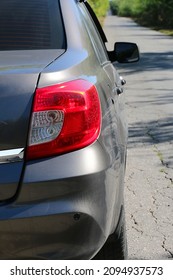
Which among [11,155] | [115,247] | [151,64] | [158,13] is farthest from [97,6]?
[11,155]

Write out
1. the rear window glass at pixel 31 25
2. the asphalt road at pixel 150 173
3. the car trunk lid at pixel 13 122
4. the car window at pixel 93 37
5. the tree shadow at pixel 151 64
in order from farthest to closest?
1. the tree shadow at pixel 151 64
2. the asphalt road at pixel 150 173
3. the car window at pixel 93 37
4. the rear window glass at pixel 31 25
5. the car trunk lid at pixel 13 122

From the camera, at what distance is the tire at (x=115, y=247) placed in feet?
8.97

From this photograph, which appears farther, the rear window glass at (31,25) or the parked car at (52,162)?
the rear window glass at (31,25)

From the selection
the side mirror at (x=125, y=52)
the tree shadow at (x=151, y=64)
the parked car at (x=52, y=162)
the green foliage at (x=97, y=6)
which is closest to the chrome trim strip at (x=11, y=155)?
the parked car at (x=52, y=162)

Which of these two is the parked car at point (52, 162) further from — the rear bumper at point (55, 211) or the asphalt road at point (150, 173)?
the asphalt road at point (150, 173)

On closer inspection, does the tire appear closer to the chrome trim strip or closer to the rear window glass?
the chrome trim strip

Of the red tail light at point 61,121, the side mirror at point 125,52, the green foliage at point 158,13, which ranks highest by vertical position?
the red tail light at point 61,121

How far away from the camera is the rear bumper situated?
2127 millimetres

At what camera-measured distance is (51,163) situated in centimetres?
217

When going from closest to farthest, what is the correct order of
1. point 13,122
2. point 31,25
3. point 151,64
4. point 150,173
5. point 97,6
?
point 13,122 → point 31,25 → point 150,173 → point 151,64 → point 97,6

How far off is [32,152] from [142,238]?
1.78 meters

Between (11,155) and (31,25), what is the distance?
0.96 metres

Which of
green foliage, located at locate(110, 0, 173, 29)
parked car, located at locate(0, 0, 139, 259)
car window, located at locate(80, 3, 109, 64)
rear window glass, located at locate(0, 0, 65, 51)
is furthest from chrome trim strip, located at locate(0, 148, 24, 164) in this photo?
green foliage, located at locate(110, 0, 173, 29)

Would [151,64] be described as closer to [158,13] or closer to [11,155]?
[11,155]
